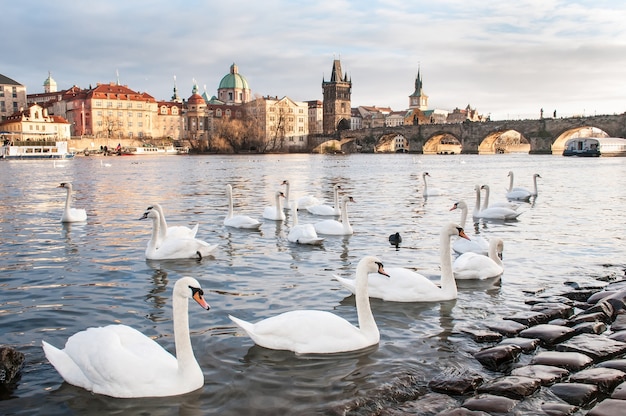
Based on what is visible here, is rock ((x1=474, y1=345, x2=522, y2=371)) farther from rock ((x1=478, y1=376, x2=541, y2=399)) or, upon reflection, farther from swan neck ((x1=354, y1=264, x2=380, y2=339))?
swan neck ((x1=354, y1=264, x2=380, y2=339))

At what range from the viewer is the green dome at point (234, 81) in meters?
156

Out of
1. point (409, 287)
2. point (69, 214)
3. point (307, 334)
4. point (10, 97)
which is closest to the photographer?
point (307, 334)

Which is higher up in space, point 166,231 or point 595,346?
point 166,231

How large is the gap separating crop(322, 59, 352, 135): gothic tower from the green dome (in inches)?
851

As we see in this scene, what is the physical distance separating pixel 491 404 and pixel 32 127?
11239cm

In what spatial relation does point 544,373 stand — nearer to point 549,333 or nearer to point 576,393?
point 576,393

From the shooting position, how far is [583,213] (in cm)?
1614

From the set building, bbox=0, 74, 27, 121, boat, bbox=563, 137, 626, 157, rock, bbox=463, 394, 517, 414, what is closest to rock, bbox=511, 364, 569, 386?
rock, bbox=463, 394, 517, 414

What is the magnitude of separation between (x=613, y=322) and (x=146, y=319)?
503 cm

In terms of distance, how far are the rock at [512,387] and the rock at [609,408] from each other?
51cm

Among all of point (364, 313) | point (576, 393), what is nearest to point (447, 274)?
point (364, 313)

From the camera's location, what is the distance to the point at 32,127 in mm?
103750

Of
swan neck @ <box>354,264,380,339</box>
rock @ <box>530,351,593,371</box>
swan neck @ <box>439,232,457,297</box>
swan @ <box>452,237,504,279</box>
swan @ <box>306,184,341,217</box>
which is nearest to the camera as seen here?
rock @ <box>530,351,593,371</box>

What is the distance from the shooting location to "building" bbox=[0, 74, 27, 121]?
11794 cm
